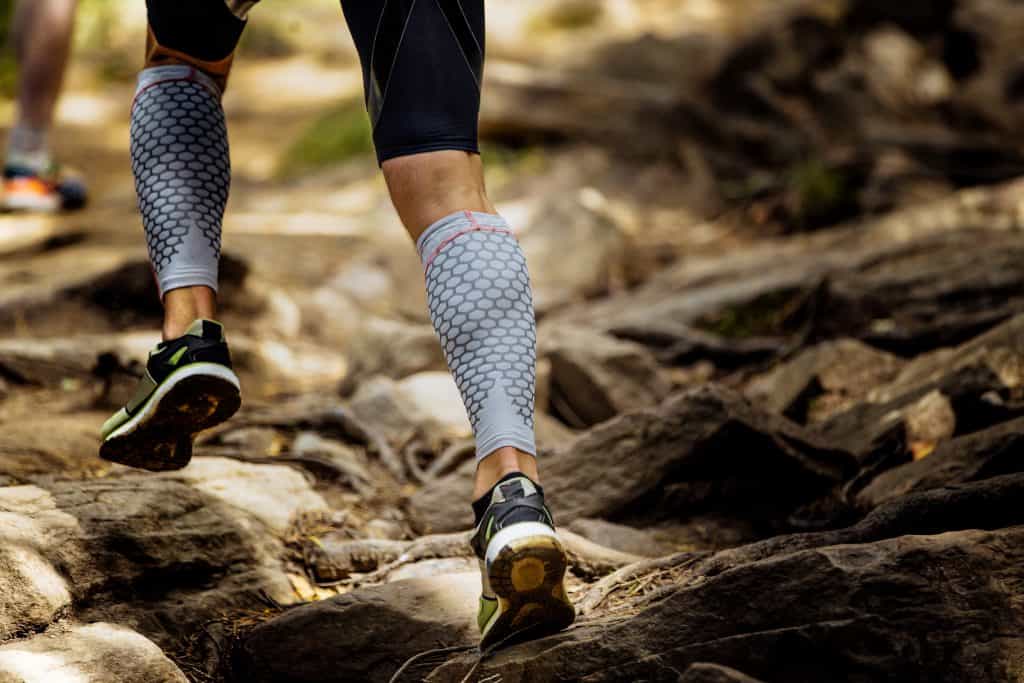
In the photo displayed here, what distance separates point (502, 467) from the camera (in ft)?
5.64

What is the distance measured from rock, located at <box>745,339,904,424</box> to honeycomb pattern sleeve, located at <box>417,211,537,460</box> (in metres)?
1.90

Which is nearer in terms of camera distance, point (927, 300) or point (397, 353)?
point (927, 300)

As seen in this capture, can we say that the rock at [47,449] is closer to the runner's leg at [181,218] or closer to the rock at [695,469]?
the runner's leg at [181,218]

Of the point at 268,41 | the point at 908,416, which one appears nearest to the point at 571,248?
the point at 908,416

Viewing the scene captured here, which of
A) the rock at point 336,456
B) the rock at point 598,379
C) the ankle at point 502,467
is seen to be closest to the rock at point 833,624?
the ankle at point 502,467

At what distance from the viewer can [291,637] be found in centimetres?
200

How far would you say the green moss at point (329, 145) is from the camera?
29.7 feet

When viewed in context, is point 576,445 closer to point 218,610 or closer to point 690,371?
point 218,610

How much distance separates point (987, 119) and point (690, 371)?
5506 millimetres

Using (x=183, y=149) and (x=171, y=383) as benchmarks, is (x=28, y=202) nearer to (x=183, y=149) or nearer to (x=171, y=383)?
(x=183, y=149)

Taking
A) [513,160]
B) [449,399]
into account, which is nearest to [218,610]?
[449,399]

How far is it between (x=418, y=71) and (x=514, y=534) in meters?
Result: 0.83

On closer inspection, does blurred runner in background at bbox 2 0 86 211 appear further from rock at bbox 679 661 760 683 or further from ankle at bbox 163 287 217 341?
rock at bbox 679 661 760 683

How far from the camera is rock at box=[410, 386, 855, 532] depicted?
108 inches
